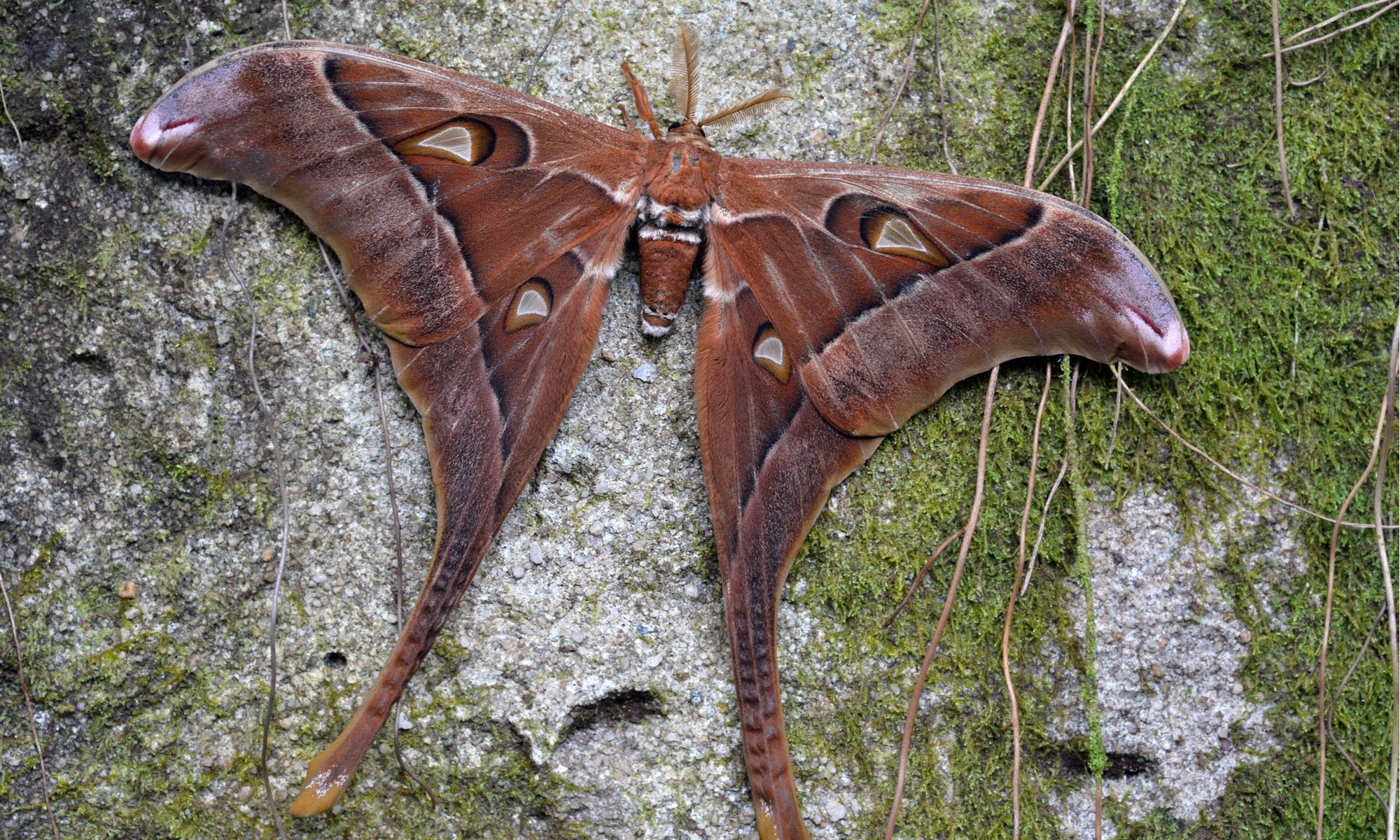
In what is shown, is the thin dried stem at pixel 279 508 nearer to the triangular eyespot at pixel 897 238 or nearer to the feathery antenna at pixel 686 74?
the feathery antenna at pixel 686 74

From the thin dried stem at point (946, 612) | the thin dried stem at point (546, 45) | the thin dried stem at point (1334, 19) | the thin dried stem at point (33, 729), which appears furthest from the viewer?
the thin dried stem at point (1334, 19)

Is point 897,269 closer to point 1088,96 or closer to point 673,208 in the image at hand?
point 673,208

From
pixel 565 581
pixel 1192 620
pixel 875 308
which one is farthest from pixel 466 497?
pixel 1192 620

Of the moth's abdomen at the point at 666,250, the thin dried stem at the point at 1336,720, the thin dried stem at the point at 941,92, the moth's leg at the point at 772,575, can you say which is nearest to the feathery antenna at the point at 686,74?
the moth's abdomen at the point at 666,250

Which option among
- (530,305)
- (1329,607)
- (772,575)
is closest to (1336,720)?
(1329,607)

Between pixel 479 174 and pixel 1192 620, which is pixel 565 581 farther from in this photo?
pixel 1192 620

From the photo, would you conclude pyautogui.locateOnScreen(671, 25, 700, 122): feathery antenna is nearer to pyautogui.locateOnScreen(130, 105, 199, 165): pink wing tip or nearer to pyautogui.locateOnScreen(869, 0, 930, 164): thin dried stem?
pyautogui.locateOnScreen(869, 0, 930, 164): thin dried stem
